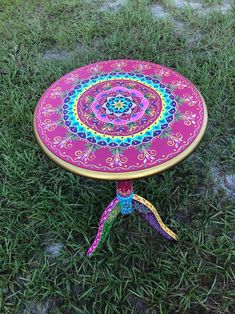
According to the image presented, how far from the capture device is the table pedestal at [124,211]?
1.69 meters

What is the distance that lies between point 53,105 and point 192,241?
0.98 meters

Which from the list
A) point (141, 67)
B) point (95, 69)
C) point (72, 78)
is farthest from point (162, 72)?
point (72, 78)

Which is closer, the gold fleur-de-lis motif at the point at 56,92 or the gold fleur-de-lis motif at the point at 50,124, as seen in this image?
the gold fleur-de-lis motif at the point at 50,124

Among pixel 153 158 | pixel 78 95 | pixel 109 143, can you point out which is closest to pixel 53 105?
pixel 78 95

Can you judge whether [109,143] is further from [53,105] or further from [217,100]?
[217,100]

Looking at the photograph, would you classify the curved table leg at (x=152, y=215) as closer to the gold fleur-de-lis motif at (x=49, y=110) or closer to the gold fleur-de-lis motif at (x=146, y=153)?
the gold fleur-de-lis motif at (x=146, y=153)

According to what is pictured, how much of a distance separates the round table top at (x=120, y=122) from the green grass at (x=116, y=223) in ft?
2.08

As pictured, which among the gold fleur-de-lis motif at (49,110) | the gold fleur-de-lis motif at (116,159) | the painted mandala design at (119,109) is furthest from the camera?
the gold fleur-de-lis motif at (49,110)

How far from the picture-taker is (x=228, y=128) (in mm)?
2527

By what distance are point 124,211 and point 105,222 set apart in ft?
0.34

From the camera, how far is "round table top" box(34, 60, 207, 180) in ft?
4.63

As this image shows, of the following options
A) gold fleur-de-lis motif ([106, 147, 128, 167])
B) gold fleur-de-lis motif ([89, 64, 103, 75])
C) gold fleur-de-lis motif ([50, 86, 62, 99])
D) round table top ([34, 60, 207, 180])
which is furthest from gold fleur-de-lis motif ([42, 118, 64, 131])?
gold fleur-de-lis motif ([89, 64, 103, 75])

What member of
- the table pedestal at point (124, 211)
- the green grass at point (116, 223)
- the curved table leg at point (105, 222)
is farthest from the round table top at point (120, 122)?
the green grass at point (116, 223)

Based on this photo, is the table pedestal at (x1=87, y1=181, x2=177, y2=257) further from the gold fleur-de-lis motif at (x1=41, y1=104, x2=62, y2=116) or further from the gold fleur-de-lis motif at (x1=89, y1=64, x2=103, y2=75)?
the gold fleur-de-lis motif at (x1=89, y1=64, x2=103, y2=75)
